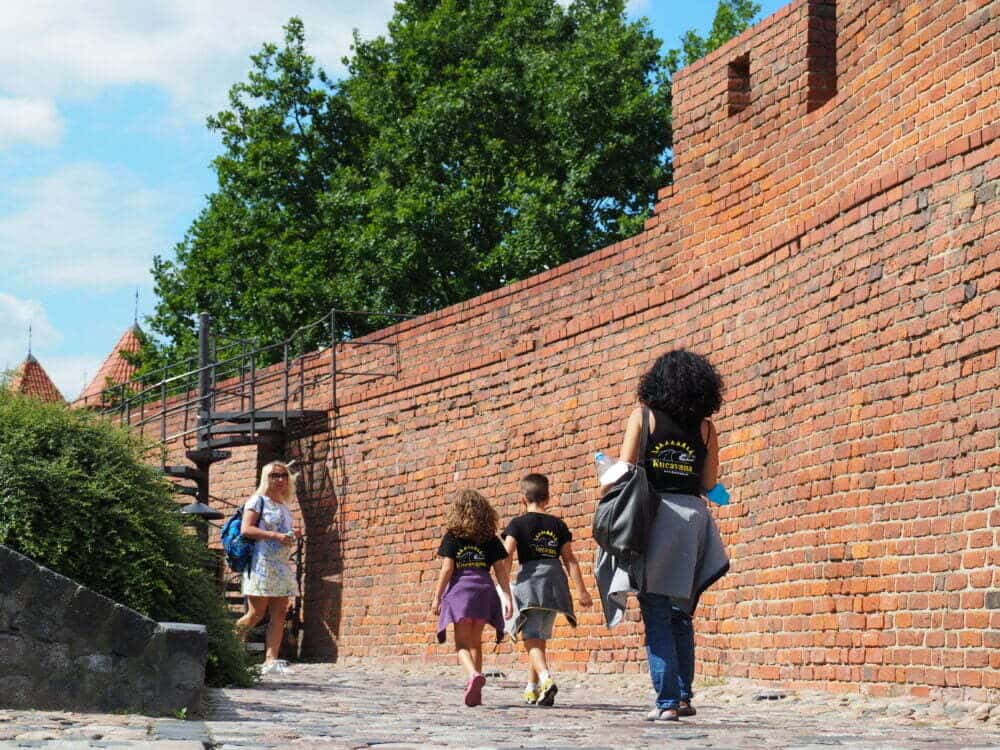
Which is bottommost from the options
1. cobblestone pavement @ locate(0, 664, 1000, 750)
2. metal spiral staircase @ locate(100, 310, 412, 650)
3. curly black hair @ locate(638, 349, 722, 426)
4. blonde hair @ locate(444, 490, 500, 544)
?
cobblestone pavement @ locate(0, 664, 1000, 750)

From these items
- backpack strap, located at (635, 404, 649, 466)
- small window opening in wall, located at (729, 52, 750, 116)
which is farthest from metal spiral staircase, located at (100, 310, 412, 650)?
backpack strap, located at (635, 404, 649, 466)

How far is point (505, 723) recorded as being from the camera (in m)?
7.59

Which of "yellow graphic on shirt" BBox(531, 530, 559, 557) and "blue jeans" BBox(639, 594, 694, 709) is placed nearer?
"blue jeans" BBox(639, 594, 694, 709)

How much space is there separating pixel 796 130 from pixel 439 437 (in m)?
6.23

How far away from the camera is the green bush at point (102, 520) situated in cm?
870

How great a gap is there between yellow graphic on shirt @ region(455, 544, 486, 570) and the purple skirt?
35mm

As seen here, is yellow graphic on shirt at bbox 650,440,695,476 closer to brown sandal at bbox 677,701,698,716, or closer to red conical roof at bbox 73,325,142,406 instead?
brown sandal at bbox 677,701,698,716

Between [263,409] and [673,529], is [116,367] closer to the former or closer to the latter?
[263,409]

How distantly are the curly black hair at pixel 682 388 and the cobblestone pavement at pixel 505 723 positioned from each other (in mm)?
1390

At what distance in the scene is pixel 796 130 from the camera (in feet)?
37.1

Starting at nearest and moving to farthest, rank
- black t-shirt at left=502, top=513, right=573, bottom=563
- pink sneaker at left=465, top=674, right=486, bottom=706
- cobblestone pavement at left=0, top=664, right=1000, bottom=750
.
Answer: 1. cobblestone pavement at left=0, top=664, right=1000, bottom=750
2. pink sneaker at left=465, top=674, right=486, bottom=706
3. black t-shirt at left=502, top=513, right=573, bottom=563

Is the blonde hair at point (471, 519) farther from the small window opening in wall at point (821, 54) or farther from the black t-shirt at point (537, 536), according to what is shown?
the small window opening in wall at point (821, 54)

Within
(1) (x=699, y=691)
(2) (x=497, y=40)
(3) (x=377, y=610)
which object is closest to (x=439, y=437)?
(3) (x=377, y=610)

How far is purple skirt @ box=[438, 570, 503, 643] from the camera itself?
30.2ft
